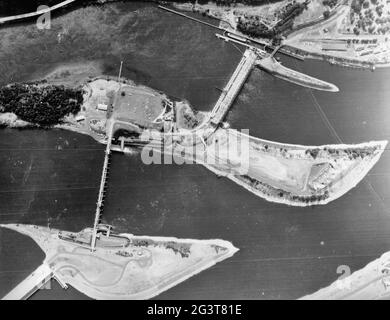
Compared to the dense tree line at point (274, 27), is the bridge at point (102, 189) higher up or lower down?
lower down

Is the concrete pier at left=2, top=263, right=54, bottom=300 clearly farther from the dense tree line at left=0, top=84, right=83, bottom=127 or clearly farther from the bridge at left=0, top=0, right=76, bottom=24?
the bridge at left=0, top=0, right=76, bottom=24

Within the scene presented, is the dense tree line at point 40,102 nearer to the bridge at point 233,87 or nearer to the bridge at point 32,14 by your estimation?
the bridge at point 32,14

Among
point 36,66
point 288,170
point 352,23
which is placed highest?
point 352,23

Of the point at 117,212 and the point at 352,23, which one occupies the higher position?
the point at 352,23

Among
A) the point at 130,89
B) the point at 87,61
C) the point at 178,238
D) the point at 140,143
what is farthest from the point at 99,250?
the point at 87,61

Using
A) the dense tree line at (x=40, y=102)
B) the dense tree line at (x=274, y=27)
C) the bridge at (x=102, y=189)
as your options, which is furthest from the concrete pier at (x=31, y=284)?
the dense tree line at (x=274, y=27)

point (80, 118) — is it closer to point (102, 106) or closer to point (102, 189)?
point (102, 106)

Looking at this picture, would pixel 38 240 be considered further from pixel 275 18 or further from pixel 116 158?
pixel 275 18

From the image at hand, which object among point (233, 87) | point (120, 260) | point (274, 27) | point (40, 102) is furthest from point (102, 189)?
point (274, 27)
